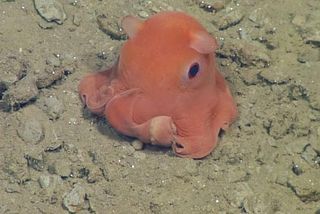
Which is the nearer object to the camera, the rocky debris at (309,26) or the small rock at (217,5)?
the rocky debris at (309,26)

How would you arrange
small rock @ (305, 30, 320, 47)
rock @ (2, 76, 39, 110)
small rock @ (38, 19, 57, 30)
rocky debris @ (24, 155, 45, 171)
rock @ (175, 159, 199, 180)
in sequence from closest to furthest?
rock @ (175, 159, 199, 180), rocky debris @ (24, 155, 45, 171), rock @ (2, 76, 39, 110), small rock @ (305, 30, 320, 47), small rock @ (38, 19, 57, 30)

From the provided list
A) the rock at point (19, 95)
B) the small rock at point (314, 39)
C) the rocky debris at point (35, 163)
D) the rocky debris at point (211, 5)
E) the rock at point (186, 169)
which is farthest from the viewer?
the rocky debris at point (211, 5)

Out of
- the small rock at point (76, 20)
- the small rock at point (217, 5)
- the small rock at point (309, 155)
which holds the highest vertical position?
the small rock at point (217, 5)

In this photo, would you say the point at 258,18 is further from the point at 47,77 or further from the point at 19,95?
the point at 19,95

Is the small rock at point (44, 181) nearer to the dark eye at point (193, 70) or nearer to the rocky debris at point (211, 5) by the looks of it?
the dark eye at point (193, 70)

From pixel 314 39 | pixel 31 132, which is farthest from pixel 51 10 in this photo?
pixel 314 39

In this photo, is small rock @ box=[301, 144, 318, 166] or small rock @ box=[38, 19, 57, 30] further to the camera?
small rock @ box=[38, 19, 57, 30]

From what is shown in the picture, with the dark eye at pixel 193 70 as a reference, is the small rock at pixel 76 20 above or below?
below

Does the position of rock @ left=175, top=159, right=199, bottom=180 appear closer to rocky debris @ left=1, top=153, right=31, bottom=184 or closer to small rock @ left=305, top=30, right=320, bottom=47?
rocky debris @ left=1, top=153, right=31, bottom=184

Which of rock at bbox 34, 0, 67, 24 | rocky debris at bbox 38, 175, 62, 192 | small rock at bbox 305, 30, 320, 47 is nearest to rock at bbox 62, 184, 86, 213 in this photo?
rocky debris at bbox 38, 175, 62, 192

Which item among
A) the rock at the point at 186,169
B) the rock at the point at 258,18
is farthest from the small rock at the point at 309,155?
the rock at the point at 258,18
